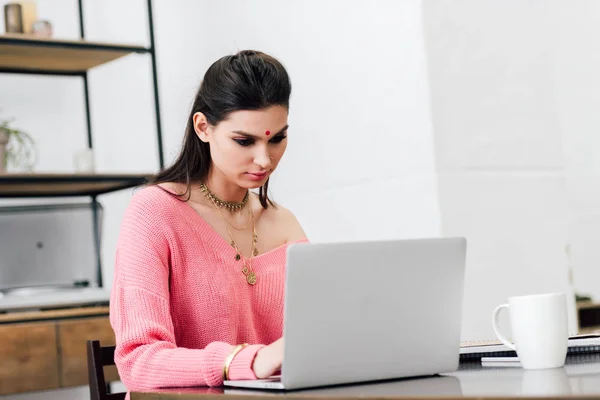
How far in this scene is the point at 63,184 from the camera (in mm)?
3236

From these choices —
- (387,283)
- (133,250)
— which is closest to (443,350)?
(387,283)

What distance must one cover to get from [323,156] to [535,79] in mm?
753

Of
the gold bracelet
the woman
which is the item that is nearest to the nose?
the woman

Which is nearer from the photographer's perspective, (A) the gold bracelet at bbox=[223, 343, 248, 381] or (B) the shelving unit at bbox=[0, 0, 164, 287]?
(A) the gold bracelet at bbox=[223, 343, 248, 381]

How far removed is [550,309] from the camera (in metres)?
1.17

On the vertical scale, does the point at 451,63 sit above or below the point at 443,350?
above

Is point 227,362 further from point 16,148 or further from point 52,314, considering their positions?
point 16,148

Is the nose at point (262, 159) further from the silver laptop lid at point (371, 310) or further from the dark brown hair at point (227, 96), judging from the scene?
the silver laptop lid at point (371, 310)

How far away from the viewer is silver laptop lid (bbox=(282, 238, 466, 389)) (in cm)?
108

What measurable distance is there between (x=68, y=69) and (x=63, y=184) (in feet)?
1.84

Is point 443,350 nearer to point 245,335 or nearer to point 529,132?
point 245,335

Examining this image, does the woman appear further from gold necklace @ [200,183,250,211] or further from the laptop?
the laptop

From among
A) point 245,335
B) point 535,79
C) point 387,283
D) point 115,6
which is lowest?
point 245,335

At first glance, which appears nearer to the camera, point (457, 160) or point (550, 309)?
point (550, 309)
